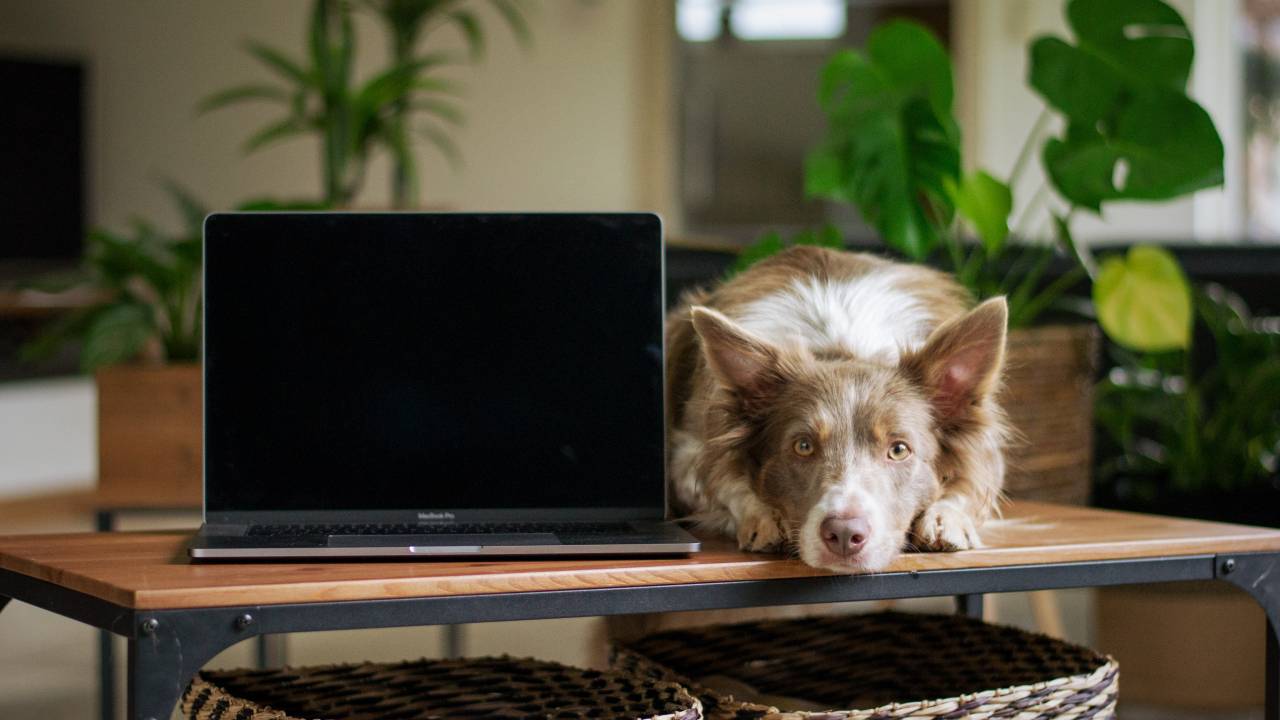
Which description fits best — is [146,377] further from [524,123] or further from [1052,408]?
[524,123]

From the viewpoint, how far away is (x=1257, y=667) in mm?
2939

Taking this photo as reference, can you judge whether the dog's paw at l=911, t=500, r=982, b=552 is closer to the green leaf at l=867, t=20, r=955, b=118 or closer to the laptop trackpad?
the laptop trackpad

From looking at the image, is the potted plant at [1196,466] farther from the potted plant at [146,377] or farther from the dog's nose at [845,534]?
the potted plant at [146,377]

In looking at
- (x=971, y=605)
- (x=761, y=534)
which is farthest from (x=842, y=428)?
(x=971, y=605)

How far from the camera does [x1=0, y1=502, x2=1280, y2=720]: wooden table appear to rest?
1193 mm

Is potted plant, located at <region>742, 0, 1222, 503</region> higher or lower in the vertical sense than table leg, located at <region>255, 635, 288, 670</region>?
higher

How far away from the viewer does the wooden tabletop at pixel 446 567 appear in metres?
1.22

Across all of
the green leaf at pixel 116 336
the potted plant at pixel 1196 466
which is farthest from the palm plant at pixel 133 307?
the potted plant at pixel 1196 466

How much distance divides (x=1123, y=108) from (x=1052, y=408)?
547mm

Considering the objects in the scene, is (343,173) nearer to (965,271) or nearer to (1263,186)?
(965,271)

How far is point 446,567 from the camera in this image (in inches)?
51.9

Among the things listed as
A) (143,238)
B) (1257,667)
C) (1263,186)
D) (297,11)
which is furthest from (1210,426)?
(297,11)

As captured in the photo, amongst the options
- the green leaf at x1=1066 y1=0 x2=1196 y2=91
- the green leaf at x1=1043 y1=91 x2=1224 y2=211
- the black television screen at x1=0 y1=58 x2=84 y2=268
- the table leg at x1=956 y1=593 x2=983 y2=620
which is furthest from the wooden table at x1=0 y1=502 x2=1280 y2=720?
the black television screen at x1=0 y1=58 x2=84 y2=268

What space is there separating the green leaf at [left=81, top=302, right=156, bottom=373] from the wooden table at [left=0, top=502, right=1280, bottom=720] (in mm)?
1244
